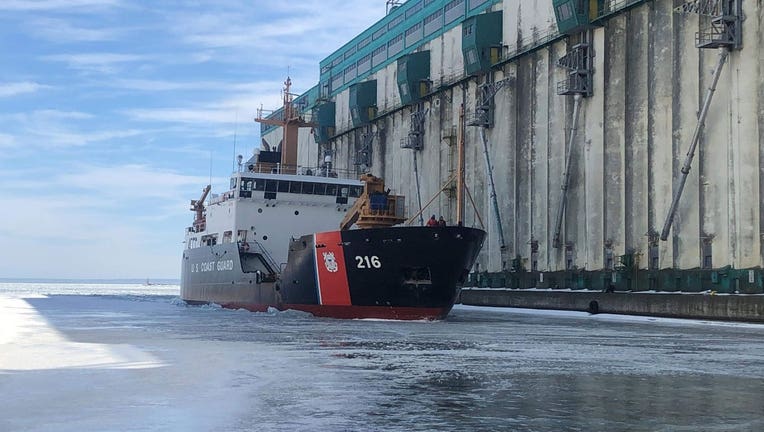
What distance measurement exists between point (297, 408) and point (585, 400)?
10.2ft

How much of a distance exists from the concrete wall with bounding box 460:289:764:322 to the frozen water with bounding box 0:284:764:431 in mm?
7332

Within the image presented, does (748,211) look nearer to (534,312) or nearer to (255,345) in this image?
(534,312)

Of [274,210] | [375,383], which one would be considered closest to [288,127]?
[274,210]

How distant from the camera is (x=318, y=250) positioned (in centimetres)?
2789

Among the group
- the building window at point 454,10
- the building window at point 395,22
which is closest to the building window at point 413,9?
the building window at point 395,22

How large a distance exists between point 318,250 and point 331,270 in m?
0.92

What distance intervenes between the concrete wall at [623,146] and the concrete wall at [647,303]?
2.64 meters

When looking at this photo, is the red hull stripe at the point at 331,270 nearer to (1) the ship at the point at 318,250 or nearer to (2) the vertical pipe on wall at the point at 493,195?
(1) the ship at the point at 318,250

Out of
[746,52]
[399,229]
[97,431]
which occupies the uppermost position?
[746,52]

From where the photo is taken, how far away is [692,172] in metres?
32.1

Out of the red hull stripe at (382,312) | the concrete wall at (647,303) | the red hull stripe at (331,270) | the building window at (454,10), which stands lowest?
the red hull stripe at (382,312)

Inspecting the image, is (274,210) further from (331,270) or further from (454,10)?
(454,10)

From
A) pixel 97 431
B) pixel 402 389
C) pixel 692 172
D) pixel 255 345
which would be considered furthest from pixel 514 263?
pixel 97 431

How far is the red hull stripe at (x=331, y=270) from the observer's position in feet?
88.2
